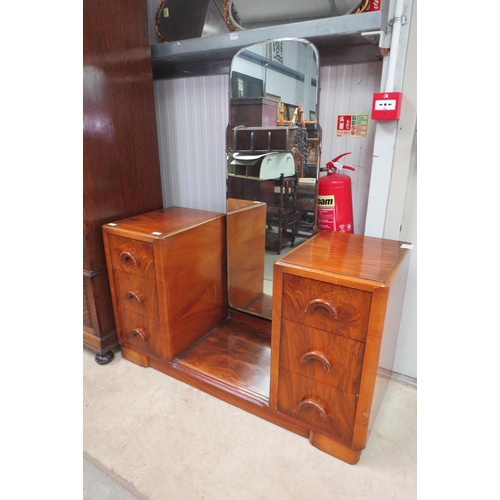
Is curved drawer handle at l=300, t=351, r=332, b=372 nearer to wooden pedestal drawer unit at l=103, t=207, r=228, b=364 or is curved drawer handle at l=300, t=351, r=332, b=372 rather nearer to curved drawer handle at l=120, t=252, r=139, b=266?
wooden pedestal drawer unit at l=103, t=207, r=228, b=364

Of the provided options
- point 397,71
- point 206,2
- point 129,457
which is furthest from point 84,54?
point 129,457

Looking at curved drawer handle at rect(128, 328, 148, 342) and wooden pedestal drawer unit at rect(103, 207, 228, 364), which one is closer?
wooden pedestal drawer unit at rect(103, 207, 228, 364)

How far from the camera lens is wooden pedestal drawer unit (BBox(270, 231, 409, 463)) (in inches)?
39.5

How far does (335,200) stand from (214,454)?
1107 millimetres

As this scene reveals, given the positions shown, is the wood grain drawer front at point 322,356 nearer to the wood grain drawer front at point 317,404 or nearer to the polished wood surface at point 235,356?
the wood grain drawer front at point 317,404

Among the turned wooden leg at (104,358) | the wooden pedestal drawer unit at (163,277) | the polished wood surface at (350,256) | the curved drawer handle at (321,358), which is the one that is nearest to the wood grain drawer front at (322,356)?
the curved drawer handle at (321,358)

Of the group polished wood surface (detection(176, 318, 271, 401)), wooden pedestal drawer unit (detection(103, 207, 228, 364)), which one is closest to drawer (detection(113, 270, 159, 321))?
wooden pedestal drawer unit (detection(103, 207, 228, 364))

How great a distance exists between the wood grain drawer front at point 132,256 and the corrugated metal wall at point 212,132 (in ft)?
2.07

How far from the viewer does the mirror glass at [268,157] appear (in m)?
1.42

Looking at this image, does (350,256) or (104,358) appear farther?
(104,358)

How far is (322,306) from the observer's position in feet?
3.45

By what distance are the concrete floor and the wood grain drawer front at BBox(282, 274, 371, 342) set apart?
1.68 ft

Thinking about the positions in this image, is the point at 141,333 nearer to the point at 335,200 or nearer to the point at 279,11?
the point at 335,200

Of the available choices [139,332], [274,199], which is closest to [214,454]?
[139,332]
